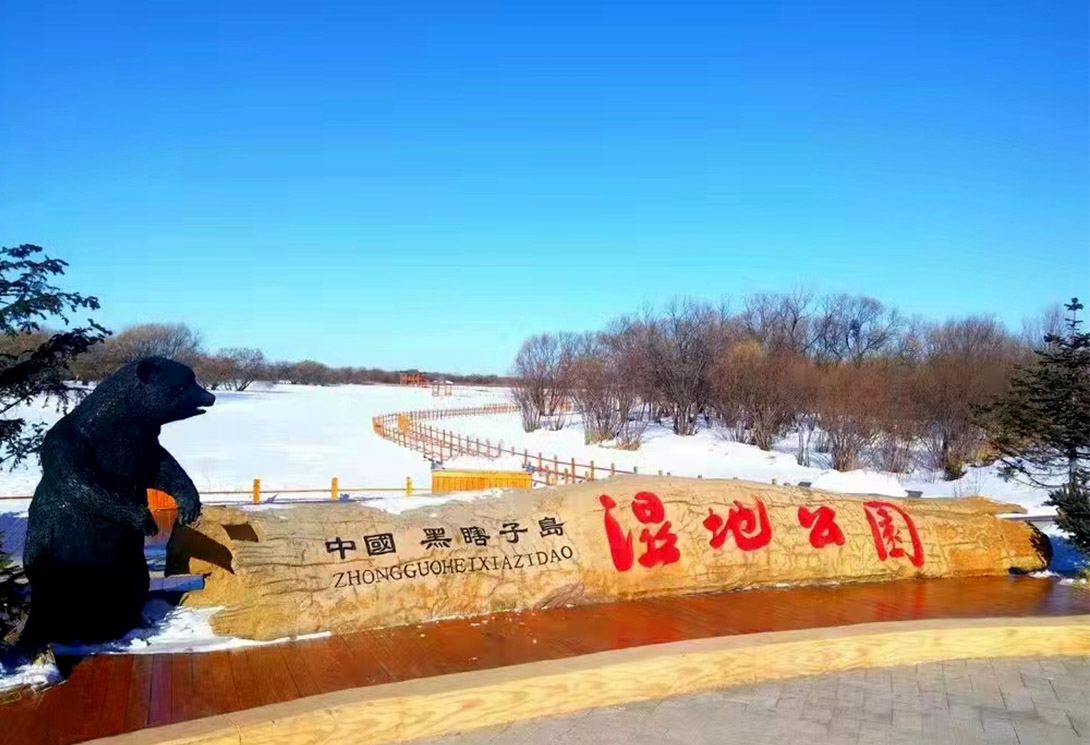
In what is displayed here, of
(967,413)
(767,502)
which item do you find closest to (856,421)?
(967,413)

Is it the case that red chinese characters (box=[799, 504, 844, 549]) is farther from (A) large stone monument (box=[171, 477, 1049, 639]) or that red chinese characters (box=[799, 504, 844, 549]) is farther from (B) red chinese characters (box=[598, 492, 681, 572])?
(B) red chinese characters (box=[598, 492, 681, 572])

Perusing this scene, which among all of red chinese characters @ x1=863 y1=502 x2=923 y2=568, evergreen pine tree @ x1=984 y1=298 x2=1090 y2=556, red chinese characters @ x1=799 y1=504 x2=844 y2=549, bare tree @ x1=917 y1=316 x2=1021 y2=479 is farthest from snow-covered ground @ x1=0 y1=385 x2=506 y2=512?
bare tree @ x1=917 y1=316 x2=1021 y2=479

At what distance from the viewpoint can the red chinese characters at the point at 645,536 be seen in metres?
7.58

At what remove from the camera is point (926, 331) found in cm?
4353

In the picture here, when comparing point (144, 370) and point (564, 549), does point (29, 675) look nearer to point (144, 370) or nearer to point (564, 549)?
point (144, 370)

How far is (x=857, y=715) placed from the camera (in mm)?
5473

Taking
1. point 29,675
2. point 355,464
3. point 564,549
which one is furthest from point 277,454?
point 29,675

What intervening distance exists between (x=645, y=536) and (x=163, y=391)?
4.29m

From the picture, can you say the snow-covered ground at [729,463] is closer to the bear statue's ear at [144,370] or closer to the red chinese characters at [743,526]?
the red chinese characters at [743,526]

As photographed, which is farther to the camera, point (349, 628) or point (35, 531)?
point (349, 628)

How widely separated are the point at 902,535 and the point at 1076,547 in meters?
1.91

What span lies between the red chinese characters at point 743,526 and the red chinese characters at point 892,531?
1.33 meters

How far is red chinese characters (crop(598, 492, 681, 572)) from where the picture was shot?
24.9 ft

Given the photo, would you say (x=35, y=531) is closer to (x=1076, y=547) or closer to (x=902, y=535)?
(x=902, y=535)
